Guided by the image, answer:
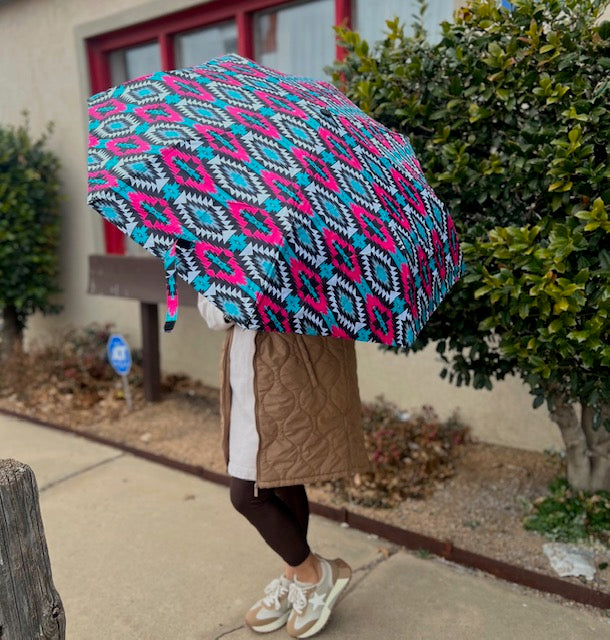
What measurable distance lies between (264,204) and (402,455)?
8.43 ft

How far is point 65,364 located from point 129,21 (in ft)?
9.45

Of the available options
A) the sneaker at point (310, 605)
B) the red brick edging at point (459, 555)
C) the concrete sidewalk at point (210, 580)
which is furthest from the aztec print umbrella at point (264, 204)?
the red brick edging at point (459, 555)

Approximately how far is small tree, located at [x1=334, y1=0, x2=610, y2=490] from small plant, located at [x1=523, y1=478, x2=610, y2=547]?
0.45 m

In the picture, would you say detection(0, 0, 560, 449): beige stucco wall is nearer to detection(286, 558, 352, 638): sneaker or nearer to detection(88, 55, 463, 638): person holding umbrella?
detection(286, 558, 352, 638): sneaker

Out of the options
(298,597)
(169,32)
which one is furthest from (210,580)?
(169,32)

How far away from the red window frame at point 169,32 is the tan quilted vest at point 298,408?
112 inches

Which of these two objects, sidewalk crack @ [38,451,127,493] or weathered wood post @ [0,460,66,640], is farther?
sidewalk crack @ [38,451,127,493]

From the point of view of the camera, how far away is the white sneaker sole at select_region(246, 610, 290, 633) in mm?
2461

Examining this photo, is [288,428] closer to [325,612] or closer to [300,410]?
[300,410]

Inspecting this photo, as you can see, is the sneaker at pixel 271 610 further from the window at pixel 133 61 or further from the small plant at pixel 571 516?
the window at pixel 133 61

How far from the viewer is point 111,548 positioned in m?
3.13

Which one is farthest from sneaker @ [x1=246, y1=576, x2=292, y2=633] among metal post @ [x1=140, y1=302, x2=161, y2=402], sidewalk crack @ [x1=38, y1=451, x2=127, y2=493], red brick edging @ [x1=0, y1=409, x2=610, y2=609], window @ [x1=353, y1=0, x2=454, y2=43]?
window @ [x1=353, y1=0, x2=454, y2=43]

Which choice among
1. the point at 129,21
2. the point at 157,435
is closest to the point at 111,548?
the point at 157,435

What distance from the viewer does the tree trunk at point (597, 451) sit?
9.95 feet
